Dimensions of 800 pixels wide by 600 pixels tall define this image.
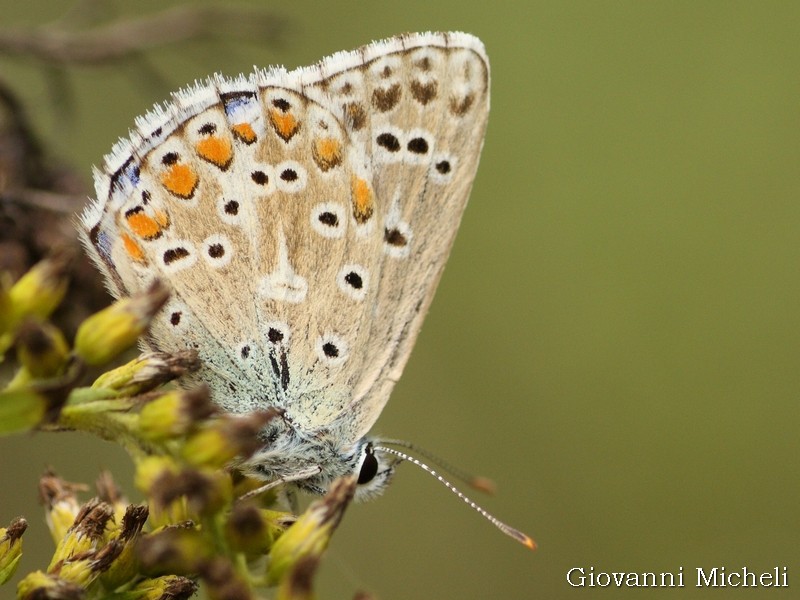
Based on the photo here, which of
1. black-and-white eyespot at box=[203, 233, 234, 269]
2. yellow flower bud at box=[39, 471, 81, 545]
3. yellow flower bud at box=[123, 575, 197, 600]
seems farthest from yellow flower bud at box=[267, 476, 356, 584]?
black-and-white eyespot at box=[203, 233, 234, 269]

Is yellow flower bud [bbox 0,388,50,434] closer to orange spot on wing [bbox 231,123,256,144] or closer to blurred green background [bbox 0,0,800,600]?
orange spot on wing [bbox 231,123,256,144]

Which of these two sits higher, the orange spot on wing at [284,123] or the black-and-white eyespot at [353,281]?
the orange spot on wing at [284,123]

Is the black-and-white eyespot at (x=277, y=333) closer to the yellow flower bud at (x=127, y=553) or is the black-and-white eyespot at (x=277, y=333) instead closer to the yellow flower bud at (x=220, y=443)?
the yellow flower bud at (x=127, y=553)

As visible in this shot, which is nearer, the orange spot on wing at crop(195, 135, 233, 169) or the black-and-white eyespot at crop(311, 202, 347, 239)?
the orange spot on wing at crop(195, 135, 233, 169)

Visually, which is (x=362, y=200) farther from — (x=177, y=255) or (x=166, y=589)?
(x=166, y=589)

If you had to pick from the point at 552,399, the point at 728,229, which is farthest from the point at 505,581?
the point at 728,229

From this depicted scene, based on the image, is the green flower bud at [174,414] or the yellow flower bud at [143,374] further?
the yellow flower bud at [143,374]

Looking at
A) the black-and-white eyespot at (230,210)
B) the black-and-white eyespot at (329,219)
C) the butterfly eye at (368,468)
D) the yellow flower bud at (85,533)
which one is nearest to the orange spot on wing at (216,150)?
the black-and-white eyespot at (230,210)
